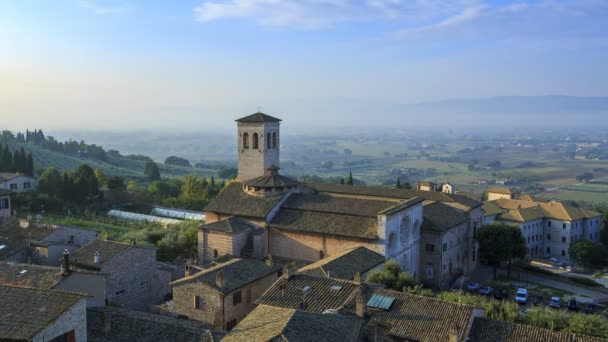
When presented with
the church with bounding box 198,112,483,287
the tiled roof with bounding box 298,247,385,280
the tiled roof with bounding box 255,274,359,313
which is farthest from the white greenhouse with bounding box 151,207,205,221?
the tiled roof with bounding box 255,274,359,313

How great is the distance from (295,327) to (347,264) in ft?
37.2

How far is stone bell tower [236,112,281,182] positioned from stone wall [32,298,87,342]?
2368 cm

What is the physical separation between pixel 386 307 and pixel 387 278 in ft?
20.0

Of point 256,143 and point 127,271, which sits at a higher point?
point 256,143

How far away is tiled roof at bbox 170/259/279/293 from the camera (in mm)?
22594

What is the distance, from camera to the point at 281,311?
1705cm

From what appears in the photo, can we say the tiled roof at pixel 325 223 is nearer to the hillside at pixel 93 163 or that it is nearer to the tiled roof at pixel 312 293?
the tiled roof at pixel 312 293

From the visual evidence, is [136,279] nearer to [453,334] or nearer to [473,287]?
[453,334]

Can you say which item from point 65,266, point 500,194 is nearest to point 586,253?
point 500,194

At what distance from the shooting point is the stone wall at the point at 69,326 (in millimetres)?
15598

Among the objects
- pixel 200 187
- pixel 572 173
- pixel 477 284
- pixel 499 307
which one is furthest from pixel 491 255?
pixel 572 173

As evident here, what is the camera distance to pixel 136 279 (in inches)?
1047

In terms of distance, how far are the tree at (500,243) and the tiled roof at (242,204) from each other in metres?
16.3

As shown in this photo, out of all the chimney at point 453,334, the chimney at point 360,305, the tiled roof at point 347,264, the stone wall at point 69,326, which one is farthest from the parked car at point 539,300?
the stone wall at point 69,326
